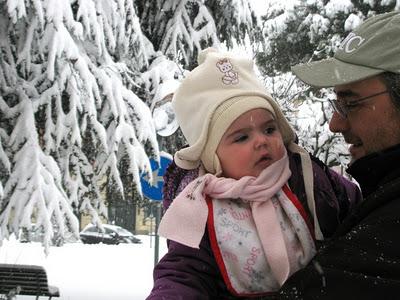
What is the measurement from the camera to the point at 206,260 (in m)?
1.62

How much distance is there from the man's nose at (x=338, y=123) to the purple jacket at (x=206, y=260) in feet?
0.47

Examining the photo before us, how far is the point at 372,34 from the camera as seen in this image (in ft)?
5.01

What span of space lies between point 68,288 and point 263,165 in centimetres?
1052

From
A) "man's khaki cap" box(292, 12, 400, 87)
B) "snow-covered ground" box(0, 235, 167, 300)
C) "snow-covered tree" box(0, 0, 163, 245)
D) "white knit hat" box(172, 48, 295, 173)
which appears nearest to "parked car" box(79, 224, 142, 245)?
"snow-covered ground" box(0, 235, 167, 300)

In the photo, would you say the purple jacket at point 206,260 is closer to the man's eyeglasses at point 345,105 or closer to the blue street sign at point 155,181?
the man's eyeglasses at point 345,105

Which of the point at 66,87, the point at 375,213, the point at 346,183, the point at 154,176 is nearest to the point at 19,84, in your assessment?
the point at 66,87

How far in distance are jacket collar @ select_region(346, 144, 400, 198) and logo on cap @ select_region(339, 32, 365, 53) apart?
0.30 metres

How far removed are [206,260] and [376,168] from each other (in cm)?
52

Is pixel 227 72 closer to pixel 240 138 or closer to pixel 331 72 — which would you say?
pixel 240 138

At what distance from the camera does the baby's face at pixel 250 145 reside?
176cm

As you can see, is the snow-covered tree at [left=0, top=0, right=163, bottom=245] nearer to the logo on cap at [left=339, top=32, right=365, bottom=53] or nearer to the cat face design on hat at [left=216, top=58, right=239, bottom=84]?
the cat face design on hat at [left=216, top=58, right=239, bottom=84]

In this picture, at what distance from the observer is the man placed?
120cm

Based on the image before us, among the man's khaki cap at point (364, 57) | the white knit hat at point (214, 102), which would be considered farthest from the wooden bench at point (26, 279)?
the man's khaki cap at point (364, 57)

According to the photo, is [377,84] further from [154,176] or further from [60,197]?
[154,176]
